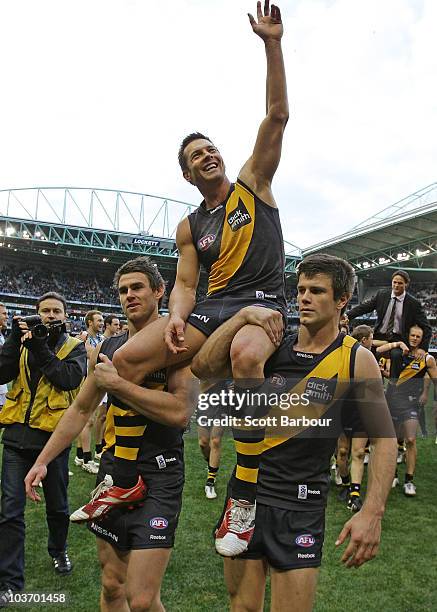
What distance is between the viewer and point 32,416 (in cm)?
434

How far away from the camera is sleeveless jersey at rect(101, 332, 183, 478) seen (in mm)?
2986

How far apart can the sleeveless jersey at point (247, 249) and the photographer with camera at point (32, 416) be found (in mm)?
1982

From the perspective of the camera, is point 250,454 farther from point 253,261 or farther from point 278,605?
point 253,261

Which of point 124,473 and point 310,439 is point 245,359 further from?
point 124,473

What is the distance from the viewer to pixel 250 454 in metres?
2.61

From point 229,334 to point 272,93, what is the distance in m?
1.40

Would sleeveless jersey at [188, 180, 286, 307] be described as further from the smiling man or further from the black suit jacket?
the black suit jacket

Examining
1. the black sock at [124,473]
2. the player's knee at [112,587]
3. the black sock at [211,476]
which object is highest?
the black sock at [124,473]

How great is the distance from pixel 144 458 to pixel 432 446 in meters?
9.93

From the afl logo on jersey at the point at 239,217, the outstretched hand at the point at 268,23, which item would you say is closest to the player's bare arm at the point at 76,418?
the afl logo on jersey at the point at 239,217

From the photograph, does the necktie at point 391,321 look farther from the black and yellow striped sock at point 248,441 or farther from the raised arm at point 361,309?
the black and yellow striped sock at point 248,441

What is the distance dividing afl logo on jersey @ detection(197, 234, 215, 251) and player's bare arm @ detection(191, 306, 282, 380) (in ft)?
1.89

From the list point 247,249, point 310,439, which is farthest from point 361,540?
point 247,249

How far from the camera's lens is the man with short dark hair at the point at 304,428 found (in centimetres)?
257
